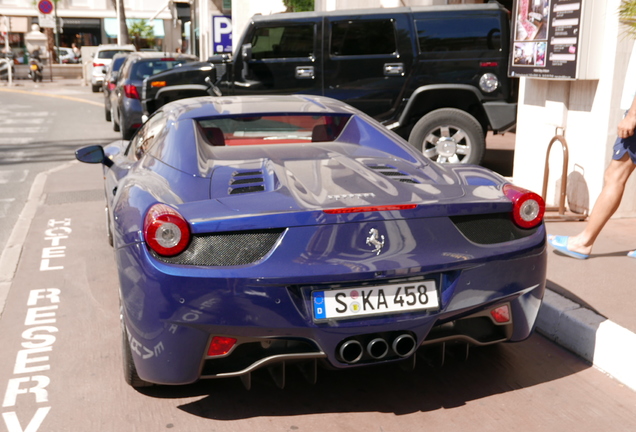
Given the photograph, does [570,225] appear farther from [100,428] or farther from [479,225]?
[100,428]

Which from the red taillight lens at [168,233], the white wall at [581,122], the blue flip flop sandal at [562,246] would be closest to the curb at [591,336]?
the blue flip flop sandal at [562,246]

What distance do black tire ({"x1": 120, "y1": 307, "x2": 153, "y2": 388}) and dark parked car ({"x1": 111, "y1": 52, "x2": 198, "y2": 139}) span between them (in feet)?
33.7

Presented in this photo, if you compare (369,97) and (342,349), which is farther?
(369,97)

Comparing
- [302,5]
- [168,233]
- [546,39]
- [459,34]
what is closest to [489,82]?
[459,34]

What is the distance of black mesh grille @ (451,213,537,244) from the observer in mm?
3428

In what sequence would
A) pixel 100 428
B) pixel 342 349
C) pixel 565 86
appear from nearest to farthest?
pixel 342 349 < pixel 100 428 < pixel 565 86

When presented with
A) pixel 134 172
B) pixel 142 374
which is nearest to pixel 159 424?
pixel 142 374

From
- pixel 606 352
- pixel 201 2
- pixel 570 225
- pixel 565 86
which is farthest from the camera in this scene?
pixel 201 2

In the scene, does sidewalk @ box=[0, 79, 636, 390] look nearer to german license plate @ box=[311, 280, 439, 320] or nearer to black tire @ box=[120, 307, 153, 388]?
german license plate @ box=[311, 280, 439, 320]

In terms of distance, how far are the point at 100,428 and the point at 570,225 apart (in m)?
4.71

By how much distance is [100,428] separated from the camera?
3.45m

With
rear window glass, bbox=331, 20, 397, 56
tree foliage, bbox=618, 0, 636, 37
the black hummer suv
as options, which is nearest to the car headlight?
the black hummer suv

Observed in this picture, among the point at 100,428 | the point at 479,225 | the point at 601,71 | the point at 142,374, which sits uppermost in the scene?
the point at 601,71

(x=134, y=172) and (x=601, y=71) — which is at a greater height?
(x=601, y=71)
